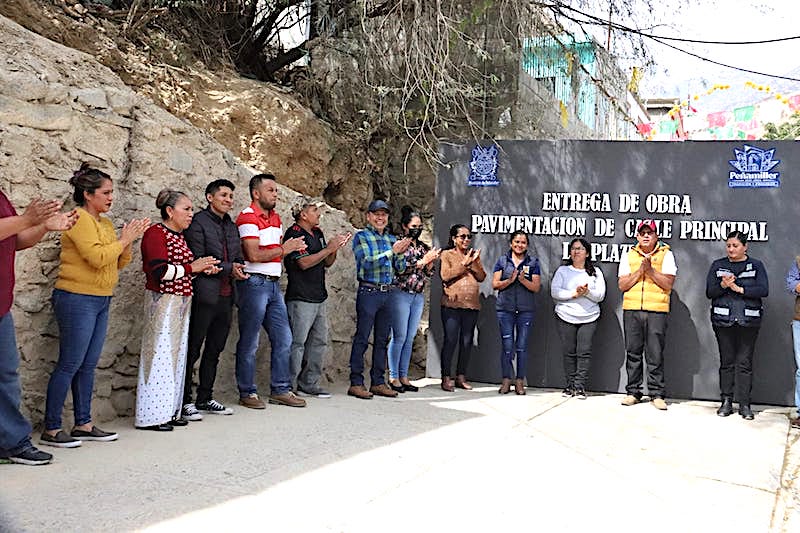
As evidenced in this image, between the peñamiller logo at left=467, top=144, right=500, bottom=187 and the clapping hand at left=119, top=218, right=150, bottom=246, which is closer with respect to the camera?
the clapping hand at left=119, top=218, right=150, bottom=246

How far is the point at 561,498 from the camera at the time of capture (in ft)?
12.8

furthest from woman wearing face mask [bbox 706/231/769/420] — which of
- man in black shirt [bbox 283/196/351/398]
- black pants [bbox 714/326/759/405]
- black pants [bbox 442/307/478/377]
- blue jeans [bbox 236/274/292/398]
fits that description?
blue jeans [bbox 236/274/292/398]

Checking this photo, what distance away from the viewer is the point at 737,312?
6438 mm

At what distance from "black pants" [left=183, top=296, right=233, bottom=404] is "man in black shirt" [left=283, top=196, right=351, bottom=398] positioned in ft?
2.74

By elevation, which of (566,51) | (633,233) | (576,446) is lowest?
(576,446)

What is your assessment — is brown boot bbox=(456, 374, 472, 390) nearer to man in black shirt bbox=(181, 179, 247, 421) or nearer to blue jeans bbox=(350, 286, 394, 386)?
blue jeans bbox=(350, 286, 394, 386)

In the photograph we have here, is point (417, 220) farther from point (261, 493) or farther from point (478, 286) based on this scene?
point (261, 493)

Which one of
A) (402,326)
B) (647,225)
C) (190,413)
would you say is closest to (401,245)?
(402,326)

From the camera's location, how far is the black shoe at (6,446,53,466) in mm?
3852

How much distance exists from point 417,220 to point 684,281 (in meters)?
2.60

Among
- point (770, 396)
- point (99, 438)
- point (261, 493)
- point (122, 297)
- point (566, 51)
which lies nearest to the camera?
point (261, 493)

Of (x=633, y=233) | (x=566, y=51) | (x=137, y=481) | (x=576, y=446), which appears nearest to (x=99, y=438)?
(x=137, y=481)

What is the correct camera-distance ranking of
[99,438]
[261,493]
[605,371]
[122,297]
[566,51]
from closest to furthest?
[261,493] → [99,438] → [122,297] → [605,371] → [566,51]

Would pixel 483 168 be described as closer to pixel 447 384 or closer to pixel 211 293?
pixel 447 384
